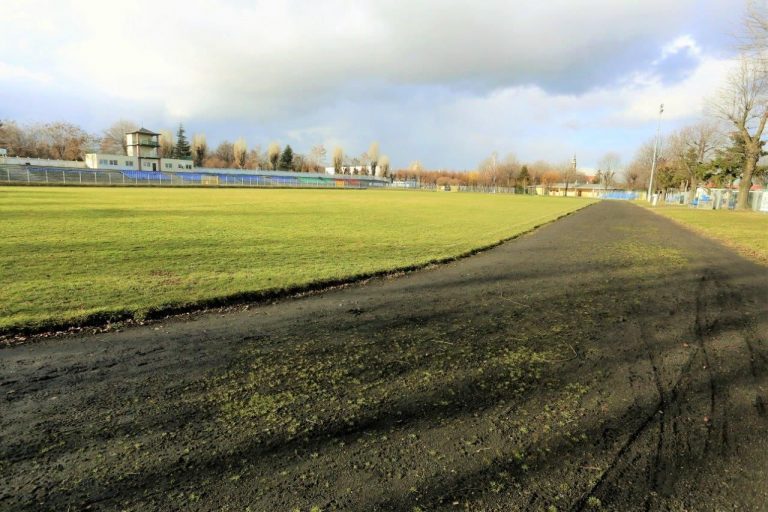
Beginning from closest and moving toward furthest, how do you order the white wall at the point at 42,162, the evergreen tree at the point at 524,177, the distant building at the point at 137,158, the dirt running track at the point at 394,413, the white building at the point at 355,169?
the dirt running track at the point at 394,413
the white wall at the point at 42,162
the distant building at the point at 137,158
the evergreen tree at the point at 524,177
the white building at the point at 355,169

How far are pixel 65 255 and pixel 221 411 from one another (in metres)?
8.66

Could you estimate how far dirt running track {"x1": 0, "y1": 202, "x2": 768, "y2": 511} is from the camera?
8.34 ft

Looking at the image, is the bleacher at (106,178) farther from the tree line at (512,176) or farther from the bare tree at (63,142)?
the tree line at (512,176)

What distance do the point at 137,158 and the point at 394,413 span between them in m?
108

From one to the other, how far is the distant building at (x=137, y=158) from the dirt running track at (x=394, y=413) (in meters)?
A: 103

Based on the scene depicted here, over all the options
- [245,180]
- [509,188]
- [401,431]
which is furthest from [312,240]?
[509,188]

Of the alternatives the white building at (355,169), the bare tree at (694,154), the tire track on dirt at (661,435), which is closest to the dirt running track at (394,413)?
the tire track on dirt at (661,435)

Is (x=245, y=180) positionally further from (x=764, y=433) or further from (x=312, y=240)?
(x=764, y=433)

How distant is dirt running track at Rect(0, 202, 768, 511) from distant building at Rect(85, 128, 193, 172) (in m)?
103

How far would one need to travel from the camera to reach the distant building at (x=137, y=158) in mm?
90688

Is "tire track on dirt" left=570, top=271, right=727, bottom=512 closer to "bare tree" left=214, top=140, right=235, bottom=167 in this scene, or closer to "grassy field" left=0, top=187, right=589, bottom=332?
"grassy field" left=0, top=187, right=589, bottom=332

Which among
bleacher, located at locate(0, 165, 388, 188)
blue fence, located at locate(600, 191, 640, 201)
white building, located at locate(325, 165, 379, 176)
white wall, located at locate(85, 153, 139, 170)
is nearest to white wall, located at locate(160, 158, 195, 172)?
white wall, located at locate(85, 153, 139, 170)

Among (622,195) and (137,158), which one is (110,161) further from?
(622,195)

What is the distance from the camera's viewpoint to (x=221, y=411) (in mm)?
3379
